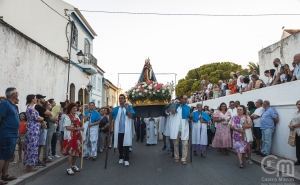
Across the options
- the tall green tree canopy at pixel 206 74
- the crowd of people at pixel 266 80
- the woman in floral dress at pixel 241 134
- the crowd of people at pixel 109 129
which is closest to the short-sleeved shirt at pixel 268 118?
the crowd of people at pixel 109 129

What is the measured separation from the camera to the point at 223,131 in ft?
35.2

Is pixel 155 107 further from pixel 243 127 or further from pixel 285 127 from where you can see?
pixel 285 127

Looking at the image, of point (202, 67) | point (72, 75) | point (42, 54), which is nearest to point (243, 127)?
point (42, 54)

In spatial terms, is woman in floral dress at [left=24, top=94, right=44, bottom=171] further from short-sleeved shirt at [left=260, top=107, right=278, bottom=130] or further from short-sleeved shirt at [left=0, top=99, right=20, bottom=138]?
short-sleeved shirt at [left=260, top=107, right=278, bottom=130]

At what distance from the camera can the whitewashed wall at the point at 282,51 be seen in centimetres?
1353

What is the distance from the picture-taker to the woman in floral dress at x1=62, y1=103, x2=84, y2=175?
279 inches

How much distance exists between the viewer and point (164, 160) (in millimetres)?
9305

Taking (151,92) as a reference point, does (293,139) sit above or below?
below

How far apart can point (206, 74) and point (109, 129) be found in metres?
43.3

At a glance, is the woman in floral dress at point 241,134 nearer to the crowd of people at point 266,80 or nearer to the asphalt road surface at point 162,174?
the asphalt road surface at point 162,174

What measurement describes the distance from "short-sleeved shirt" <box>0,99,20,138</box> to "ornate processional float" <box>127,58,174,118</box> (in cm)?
439

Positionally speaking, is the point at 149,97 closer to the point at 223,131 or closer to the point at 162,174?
the point at 162,174

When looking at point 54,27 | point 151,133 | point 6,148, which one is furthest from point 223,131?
point 54,27

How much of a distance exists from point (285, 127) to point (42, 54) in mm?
12397
